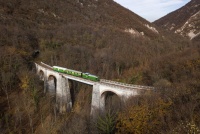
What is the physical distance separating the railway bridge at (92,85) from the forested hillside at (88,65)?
6.52ft

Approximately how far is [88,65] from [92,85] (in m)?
21.6

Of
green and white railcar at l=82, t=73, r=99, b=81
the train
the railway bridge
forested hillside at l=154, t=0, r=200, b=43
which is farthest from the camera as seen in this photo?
forested hillside at l=154, t=0, r=200, b=43

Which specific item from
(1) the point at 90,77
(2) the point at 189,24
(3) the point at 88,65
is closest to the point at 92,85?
(1) the point at 90,77

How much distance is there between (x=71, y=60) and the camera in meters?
55.4

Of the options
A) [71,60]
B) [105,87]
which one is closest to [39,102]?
[105,87]

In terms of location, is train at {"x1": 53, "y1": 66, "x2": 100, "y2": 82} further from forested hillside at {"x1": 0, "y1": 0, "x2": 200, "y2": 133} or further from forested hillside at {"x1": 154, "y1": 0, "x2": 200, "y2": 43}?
forested hillside at {"x1": 154, "y1": 0, "x2": 200, "y2": 43}

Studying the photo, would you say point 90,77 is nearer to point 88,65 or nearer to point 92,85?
point 92,85

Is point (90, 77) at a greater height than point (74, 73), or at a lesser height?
lesser

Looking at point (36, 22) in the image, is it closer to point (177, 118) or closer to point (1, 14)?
point (1, 14)

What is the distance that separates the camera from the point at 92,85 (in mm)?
34344

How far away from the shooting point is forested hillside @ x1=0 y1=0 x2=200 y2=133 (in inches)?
717

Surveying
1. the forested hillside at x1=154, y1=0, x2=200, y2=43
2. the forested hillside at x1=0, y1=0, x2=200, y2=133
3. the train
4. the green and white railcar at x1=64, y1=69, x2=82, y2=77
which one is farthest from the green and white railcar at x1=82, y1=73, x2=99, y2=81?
the forested hillside at x1=154, y1=0, x2=200, y2=43

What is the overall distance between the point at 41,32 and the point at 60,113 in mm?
41536

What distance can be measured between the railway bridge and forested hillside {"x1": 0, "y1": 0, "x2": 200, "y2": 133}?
1.99m
